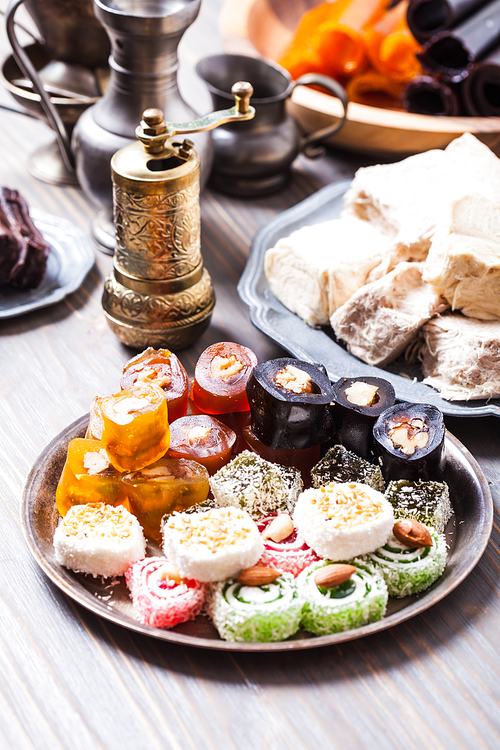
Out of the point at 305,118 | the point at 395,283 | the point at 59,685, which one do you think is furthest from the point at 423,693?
the point at 305,118

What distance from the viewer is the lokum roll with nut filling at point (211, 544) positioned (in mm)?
815

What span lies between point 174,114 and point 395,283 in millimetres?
599

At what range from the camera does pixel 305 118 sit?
6.08 ft

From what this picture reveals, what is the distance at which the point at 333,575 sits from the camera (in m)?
0.83

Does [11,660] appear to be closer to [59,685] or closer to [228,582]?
[59,685]

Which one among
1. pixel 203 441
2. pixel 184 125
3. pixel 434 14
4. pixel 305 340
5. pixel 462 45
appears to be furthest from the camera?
pixel 434 14

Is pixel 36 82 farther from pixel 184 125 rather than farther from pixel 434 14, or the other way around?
pixel 434 14

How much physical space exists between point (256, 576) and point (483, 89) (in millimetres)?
1516

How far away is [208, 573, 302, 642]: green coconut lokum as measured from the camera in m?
0.80

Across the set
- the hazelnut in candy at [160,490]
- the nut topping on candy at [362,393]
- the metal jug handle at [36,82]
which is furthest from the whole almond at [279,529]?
the metal jug handle at [36,82]

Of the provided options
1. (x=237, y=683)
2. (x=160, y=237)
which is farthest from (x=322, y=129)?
(x=237, y=683)

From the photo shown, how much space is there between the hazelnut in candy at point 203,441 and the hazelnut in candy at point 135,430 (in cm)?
4

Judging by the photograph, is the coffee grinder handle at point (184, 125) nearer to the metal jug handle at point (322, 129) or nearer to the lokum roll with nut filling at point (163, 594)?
the metal jug handle at point (322, 129)

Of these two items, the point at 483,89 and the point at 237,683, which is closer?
the point at 237,683
